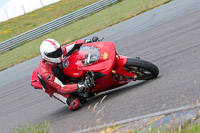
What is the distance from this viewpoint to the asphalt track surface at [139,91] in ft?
16.1

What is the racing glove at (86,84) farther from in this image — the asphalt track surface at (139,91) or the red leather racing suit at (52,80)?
the asphalt track surface at (139,91)

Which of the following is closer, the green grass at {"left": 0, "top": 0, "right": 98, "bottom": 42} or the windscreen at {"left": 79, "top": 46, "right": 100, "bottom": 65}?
the windscreen at {"left": 79, "top": 46, "right": 100, "bottom": 65}

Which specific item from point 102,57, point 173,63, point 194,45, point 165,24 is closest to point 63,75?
point 102,57

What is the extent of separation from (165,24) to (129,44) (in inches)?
63.6

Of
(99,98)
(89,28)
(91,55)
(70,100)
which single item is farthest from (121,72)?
(89,28)

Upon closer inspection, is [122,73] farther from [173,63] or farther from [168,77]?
[173,63]

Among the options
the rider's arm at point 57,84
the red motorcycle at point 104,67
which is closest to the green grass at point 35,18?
the rider's arm at point 57,84

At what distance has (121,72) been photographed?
6.09m

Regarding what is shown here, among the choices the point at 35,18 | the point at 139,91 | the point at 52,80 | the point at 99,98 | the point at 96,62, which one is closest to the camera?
the point at 139,91

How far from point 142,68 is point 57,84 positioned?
5.36 ft

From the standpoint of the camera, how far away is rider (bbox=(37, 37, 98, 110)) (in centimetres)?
604

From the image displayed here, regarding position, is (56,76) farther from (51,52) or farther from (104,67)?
(104,67)

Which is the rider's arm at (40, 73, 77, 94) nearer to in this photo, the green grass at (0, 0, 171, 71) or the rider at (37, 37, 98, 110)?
the rider at (37, 37, 98, 110)

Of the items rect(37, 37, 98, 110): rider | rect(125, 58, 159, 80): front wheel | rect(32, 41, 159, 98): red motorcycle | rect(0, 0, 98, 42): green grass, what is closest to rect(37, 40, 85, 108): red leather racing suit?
rect(37, 37, 98, 110): rider
